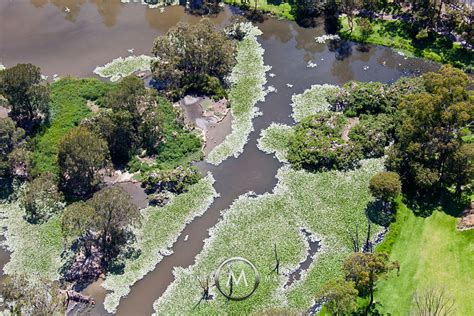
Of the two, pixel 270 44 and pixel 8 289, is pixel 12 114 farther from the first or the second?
pixel 270 44

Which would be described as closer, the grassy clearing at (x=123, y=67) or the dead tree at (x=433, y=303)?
the dead tree at (x=433, y=303)

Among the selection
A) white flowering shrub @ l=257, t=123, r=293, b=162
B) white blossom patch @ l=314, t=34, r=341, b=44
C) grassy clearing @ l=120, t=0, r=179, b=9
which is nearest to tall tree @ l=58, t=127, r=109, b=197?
white flowering shrub @ l=257, t=123, r=293, b=162

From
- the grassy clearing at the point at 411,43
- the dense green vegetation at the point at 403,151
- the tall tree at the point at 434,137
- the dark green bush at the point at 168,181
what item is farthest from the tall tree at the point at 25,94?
the grassy clearing at the point at 411,43

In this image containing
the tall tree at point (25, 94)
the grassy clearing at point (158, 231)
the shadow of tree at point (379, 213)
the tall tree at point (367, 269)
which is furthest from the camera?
the tall tree at point (25, 94)

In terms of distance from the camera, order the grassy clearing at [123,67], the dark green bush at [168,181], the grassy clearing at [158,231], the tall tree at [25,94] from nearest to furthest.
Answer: the grassy clearing at [158,231]
the dark green bush at [168,181]
the tall tree at [25,94]
the grassy clearing at [123,67]

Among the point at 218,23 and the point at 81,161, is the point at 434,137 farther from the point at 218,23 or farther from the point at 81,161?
the point at 218,23

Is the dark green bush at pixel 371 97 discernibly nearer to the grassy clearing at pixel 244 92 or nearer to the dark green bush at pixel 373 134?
the dark green bush at pixel 373 134
